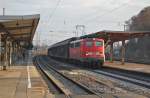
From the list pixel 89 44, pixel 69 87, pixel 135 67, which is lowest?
pixel 69 87

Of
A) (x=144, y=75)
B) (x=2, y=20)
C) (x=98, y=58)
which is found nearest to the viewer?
(x=2, y=20)

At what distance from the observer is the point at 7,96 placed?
15.7m

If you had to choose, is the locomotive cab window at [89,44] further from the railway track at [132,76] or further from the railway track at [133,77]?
the railway track at [133,77]

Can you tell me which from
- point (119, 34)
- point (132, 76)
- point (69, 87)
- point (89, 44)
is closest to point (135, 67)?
point (89, 44)

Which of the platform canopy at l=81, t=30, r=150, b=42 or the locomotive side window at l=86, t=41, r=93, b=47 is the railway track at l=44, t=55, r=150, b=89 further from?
the platform canopy at l=81, t=30, r=150, b=42

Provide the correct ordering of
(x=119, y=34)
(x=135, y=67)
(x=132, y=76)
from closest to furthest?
(x=132, y=76), (x=135, y=67), (x=119, y=34)

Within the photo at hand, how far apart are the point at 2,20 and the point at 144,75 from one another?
1161 centimetres

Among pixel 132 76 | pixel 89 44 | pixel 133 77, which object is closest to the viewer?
pixel 133 77

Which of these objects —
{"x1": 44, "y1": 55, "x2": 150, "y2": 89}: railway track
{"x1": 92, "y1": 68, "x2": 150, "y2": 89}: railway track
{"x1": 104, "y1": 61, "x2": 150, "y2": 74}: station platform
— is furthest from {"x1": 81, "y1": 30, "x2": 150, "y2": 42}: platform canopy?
{"x1": 92, "y1": 68, "x2": 150, "y2": 89}: railway track

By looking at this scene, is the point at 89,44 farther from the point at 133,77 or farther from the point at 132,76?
the point at 133,77

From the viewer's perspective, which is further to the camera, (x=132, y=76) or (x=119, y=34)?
(x=119, y=34)

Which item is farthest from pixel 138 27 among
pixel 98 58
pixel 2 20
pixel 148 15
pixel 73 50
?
pixel 2 20

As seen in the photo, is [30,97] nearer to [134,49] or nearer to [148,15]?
[134,49]

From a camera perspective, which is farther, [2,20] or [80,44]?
[80,44]
